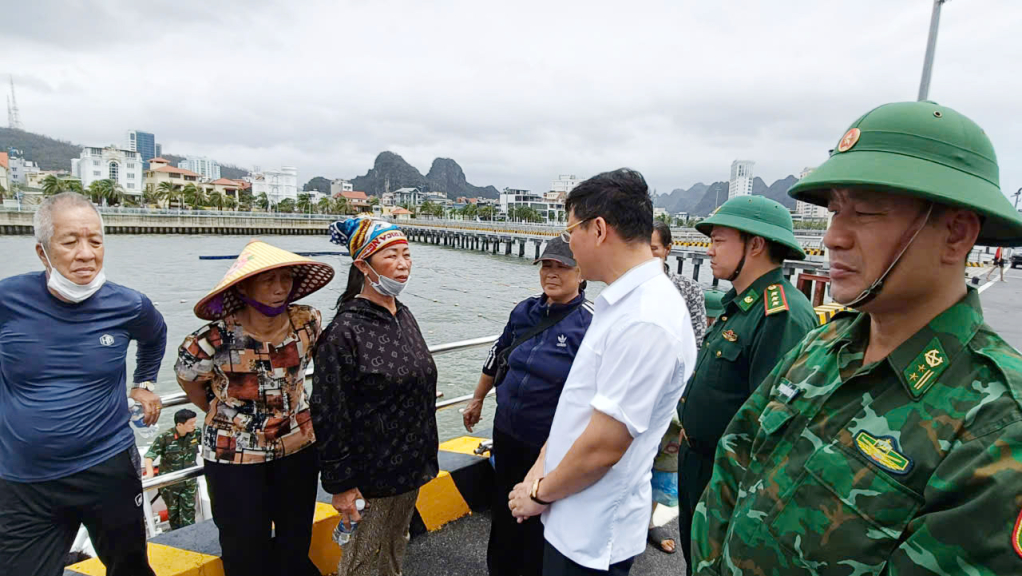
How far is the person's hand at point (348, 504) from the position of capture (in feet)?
6.40

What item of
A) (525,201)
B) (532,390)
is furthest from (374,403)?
(525,201)

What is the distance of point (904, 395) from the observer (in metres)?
0.93

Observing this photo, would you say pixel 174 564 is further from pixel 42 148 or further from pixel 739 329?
pixel 42 148

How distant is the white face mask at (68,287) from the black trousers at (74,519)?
0.65 m

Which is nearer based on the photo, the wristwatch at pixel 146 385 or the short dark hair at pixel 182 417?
the wristwatch at pixel 146 385

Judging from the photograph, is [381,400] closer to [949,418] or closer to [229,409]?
[229,409]

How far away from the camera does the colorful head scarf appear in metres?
2.14

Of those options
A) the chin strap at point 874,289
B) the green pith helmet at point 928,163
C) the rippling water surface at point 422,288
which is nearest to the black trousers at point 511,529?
the chin strap at point 874,289

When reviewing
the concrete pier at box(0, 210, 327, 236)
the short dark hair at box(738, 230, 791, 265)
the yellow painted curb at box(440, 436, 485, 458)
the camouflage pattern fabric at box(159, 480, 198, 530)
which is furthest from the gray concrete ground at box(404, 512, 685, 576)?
the concrete pier at box(0, 210, 327, 236)

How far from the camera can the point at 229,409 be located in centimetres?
197

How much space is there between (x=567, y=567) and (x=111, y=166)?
10994 cm

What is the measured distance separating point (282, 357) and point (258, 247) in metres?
0.53

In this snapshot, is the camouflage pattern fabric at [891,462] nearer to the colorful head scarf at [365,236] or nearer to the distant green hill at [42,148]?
the colorful head scarf at [365,236]

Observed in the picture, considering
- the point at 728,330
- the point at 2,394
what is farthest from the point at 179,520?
the point at 728,330
